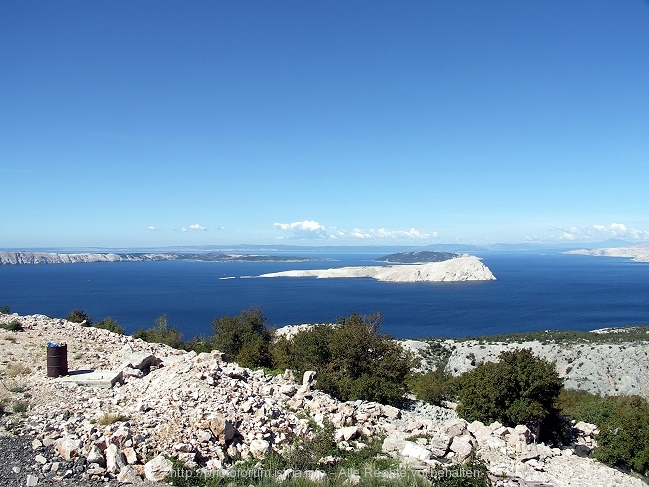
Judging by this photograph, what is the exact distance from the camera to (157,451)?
1057 centimetres

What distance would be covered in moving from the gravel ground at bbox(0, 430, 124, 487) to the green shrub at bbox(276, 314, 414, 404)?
34.8 feet

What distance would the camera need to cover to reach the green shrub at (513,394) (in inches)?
657

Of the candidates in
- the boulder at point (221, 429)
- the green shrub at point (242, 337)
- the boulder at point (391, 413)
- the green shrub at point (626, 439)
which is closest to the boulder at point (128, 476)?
the boulder at point (221, 429)

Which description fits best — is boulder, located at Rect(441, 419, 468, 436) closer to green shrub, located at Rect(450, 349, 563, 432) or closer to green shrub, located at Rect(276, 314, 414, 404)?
green shrub, located at Rect(450, 349, 563, 432)

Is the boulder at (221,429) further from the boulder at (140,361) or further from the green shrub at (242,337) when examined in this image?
the green shrub at (242,337)

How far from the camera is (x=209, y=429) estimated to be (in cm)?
1143

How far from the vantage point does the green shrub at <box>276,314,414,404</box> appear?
18.6 m

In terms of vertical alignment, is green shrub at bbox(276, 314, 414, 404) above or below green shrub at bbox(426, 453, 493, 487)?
below

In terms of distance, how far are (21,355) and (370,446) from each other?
1422 cm

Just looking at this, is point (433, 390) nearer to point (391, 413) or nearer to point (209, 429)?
point (391, 413)

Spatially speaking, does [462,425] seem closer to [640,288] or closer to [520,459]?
[520,459]

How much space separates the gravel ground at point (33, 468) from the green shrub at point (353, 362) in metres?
10.6

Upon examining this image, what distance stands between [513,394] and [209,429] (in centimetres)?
1157

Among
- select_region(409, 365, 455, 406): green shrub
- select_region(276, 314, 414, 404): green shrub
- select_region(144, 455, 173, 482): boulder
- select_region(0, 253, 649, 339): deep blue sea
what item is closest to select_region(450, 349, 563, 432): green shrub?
select_region(276, 314, 414, 404): green shrub
